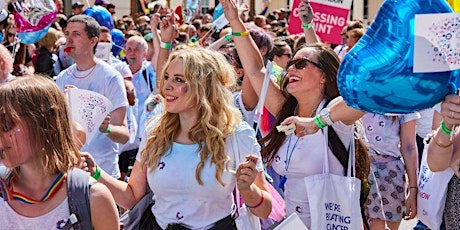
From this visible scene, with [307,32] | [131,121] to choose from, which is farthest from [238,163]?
[131,121]

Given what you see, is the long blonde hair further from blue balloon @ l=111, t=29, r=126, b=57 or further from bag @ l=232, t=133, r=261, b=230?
blue balloon @ l=111, t=29, r=126, b=57

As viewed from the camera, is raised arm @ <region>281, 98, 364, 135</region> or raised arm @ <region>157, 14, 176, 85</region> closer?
raised arm @ <region>281, 98, 364, 135</region>

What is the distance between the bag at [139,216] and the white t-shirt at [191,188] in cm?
8

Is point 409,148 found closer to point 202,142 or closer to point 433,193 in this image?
point 433,193

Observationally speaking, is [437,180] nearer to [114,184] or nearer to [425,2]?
[425,2]

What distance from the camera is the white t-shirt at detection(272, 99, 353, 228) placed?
4012 millimetres

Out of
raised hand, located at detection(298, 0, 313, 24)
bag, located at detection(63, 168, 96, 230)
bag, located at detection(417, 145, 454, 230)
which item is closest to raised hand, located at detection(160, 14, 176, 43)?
raised hand, located at detection(298, 0, 313, 24)

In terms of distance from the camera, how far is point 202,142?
358 cm

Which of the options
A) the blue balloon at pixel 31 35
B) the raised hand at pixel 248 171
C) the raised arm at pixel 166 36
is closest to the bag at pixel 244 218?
the raised hand at pixel 248 171

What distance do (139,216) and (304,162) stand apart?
0.89m

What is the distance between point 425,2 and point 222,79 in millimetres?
1138

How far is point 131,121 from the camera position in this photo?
6602mm

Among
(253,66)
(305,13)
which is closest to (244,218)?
(253,66)

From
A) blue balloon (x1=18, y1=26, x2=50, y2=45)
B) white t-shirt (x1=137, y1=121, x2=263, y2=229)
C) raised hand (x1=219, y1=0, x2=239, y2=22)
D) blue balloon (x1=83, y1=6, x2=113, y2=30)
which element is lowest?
blue balloon (x1=83, y1=6, x2=113, y2=30)
